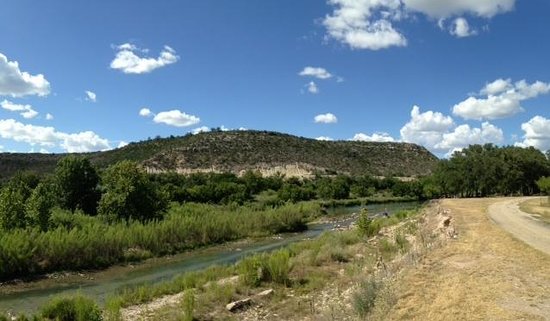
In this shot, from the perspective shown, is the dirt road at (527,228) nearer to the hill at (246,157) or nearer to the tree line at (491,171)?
the tree line at (491,171)

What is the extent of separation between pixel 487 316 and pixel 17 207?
3373 cm

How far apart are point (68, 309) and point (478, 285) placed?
1240 cm

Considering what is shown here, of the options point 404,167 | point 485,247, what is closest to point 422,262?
point 485,247

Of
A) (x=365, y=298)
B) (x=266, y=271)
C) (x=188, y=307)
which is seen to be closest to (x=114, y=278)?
(x=266, y=271)

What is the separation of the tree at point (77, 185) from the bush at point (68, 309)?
36225 mm

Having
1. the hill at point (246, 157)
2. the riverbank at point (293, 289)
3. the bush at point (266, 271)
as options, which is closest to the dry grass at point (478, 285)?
the riverbank at point (293, 289)

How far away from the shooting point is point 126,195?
46.1 m

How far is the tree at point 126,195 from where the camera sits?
45.9m

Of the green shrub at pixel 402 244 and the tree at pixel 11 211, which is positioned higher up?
the tree at pixel 11 211

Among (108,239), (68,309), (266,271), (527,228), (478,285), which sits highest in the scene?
(527,228)

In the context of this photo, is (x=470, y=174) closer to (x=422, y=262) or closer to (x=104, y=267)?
(x=104, y=267)

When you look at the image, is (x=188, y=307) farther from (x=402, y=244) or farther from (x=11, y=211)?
(x=11, y=211)

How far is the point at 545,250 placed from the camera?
66.4ft

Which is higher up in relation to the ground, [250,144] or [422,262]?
[250,144]
